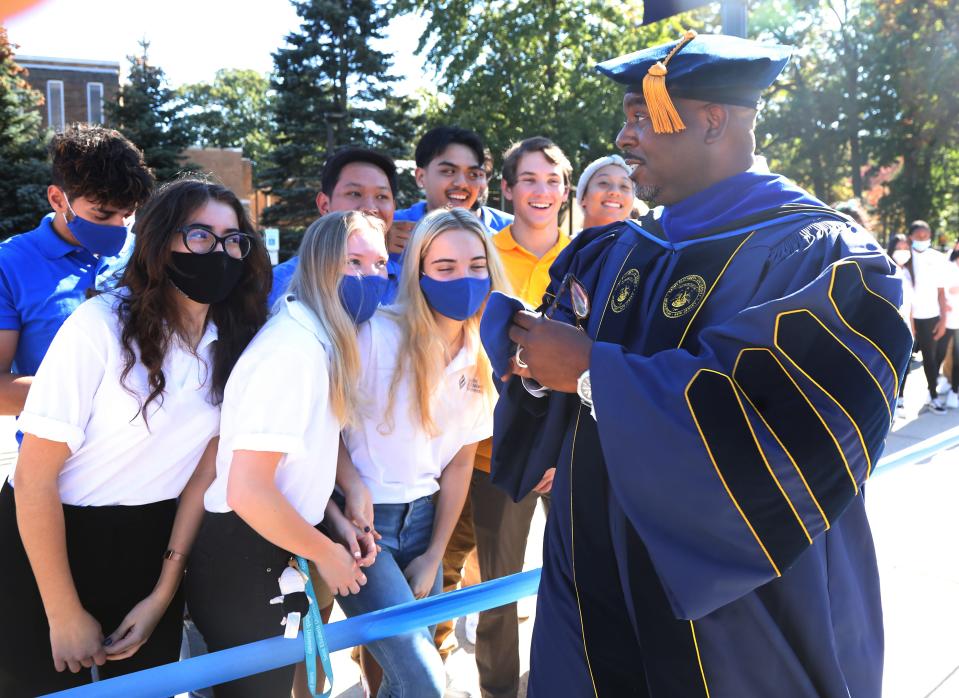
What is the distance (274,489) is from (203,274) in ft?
2.15

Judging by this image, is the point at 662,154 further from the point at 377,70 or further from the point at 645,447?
the point at 377,70

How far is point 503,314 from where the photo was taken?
187 cm

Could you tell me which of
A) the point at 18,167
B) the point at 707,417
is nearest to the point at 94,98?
the point at 18,167

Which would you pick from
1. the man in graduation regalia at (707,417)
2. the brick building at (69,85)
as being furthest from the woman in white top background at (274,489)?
the brick building at (69,85)

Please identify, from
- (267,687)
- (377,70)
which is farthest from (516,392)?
(377,70)

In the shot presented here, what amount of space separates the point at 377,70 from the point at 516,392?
27.3 m

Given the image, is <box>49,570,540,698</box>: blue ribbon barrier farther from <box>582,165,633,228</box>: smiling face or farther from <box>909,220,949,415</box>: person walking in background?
<box>909,220,949,415</box>: person walking in background

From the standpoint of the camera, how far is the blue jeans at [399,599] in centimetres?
234

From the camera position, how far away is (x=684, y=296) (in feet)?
5.49

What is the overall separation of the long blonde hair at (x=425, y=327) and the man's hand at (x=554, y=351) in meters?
0.97

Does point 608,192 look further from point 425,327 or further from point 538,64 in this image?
point 538,64

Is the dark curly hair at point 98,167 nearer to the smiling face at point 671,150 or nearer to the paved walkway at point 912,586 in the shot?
the smiling face at point 671,150

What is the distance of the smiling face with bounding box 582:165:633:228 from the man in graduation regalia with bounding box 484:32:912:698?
7.10 ft

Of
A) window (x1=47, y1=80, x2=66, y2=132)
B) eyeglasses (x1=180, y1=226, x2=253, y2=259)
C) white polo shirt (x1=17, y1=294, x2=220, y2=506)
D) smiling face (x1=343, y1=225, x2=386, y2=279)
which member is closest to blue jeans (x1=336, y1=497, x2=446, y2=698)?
white polo shirt (x1=17, y1=294, x2=220, y2=506)
